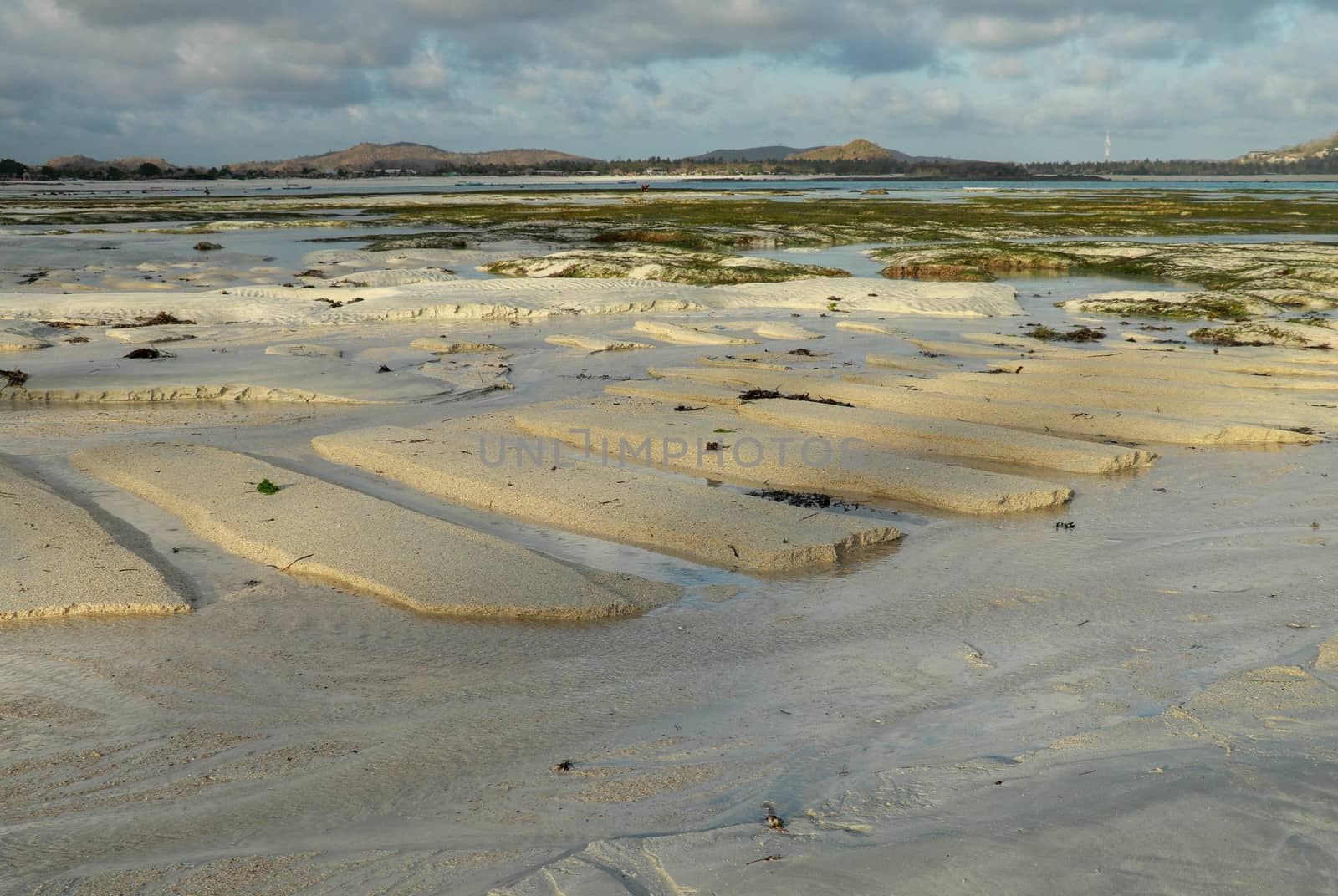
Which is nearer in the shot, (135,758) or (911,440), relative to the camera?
(135,758)

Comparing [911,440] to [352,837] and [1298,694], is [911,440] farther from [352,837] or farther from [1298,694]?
[352,837]

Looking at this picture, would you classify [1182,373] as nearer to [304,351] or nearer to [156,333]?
[304,351]

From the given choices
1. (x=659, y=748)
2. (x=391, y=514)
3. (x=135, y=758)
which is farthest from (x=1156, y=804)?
(x=391, y=514)

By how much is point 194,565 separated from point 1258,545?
8485mm

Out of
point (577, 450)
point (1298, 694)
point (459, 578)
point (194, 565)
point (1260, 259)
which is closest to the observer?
point (1298, 694)

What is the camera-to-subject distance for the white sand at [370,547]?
284 inches

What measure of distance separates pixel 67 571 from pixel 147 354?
434 inches

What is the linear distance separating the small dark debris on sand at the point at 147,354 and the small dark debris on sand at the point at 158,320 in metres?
3.87

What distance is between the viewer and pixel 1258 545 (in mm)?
8539

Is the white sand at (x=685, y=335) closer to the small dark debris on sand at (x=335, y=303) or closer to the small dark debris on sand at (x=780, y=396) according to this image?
the small dark debris on sand at (x=780, y=396)

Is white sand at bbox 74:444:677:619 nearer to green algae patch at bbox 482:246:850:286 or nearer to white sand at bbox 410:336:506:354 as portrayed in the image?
white sand at bbox 410:336:506:354

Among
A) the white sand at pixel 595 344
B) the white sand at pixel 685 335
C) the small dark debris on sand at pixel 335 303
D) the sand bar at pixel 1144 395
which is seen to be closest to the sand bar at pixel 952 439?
the sand bar at pixel 1144 395

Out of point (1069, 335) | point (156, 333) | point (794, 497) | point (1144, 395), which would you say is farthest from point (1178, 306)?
point (156, 333)

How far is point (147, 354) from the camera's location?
17375 millimetres
